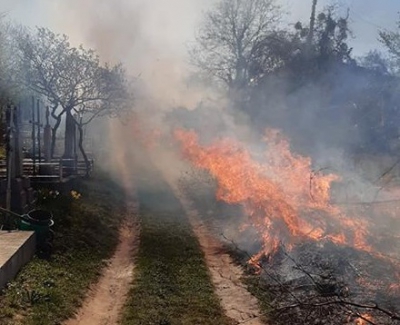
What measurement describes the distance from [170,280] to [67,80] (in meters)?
19.7

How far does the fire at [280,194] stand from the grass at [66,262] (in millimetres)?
5942

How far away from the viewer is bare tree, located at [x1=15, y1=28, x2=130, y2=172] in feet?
99.7

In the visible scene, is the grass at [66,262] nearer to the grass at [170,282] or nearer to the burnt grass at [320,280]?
the grass at [170,282]

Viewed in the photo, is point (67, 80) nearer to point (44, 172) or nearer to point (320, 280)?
point (44, 172)

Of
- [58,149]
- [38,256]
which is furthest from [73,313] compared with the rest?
[58,149]

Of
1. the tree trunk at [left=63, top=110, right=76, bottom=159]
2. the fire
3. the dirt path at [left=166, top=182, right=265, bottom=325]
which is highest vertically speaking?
the tree trunk at [left=63, top=110, right=76, bottom=159]

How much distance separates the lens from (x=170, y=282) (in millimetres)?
14844

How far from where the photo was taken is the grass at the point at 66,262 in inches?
440

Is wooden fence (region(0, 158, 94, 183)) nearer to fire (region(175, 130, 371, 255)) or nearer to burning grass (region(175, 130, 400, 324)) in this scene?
burning grass (region(175, 130, 400, 324))

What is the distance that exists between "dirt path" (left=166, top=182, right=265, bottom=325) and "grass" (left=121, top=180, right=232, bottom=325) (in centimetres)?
29

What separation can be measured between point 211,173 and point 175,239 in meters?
11.0

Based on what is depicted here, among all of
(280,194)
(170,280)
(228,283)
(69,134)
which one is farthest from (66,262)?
(69,134)

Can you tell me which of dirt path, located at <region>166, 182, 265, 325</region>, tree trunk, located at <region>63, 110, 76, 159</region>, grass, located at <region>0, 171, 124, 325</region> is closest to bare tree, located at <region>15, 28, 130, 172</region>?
tree trunk, located at <region>63, 110, 76, 159</region>

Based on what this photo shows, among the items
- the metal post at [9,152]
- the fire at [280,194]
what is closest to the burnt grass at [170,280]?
the fire at [280,194]
